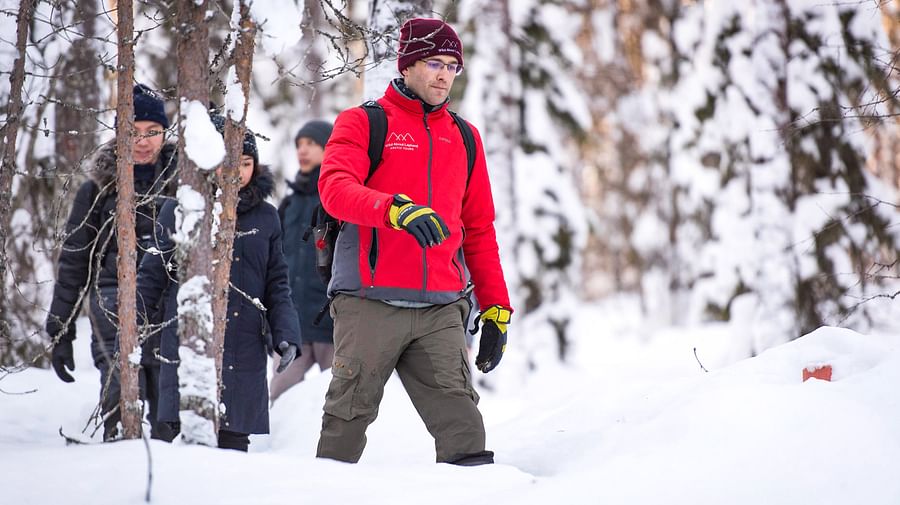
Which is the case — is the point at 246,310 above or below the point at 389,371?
above

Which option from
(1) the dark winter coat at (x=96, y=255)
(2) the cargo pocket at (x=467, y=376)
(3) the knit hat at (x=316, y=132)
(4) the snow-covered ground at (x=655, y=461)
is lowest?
(4) the snow-covered ground at (x=655, y=461)

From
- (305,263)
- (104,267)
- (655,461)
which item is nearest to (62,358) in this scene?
(104,267)

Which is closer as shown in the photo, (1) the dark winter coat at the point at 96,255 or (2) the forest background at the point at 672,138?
(1) the dark winter coat at the point at 96,255

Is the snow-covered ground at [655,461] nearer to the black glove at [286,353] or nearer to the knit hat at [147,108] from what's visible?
the black glove at [286,353]

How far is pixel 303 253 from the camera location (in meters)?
6.75

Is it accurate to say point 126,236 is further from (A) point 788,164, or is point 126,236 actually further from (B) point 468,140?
(A) point 788,164

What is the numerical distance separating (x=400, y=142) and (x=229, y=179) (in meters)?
0.71

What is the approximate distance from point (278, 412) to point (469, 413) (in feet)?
10.6

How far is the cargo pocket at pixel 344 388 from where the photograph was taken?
368cm

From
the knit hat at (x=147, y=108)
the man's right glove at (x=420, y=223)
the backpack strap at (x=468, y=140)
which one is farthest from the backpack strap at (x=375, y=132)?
the knit hat at (x=147, y=108)

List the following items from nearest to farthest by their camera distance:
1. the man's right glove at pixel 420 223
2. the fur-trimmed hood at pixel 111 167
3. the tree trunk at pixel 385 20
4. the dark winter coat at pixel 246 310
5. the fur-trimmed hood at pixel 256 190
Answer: the man's right glove at pixel 420 223 → the dark winter coat at pixel 246 310 → the fur-trimmed hood at pixel 256 190 → the fur-trimmed hood at pixel 111 167 → the tree trunk at pixel 385 20

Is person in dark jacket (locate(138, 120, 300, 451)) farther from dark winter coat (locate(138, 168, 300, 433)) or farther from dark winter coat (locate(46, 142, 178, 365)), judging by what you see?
dark winter coat (locate(46, 142, 178, 365))

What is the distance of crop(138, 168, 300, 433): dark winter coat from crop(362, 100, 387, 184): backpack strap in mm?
1061

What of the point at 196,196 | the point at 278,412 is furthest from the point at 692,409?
the point at 278,412
